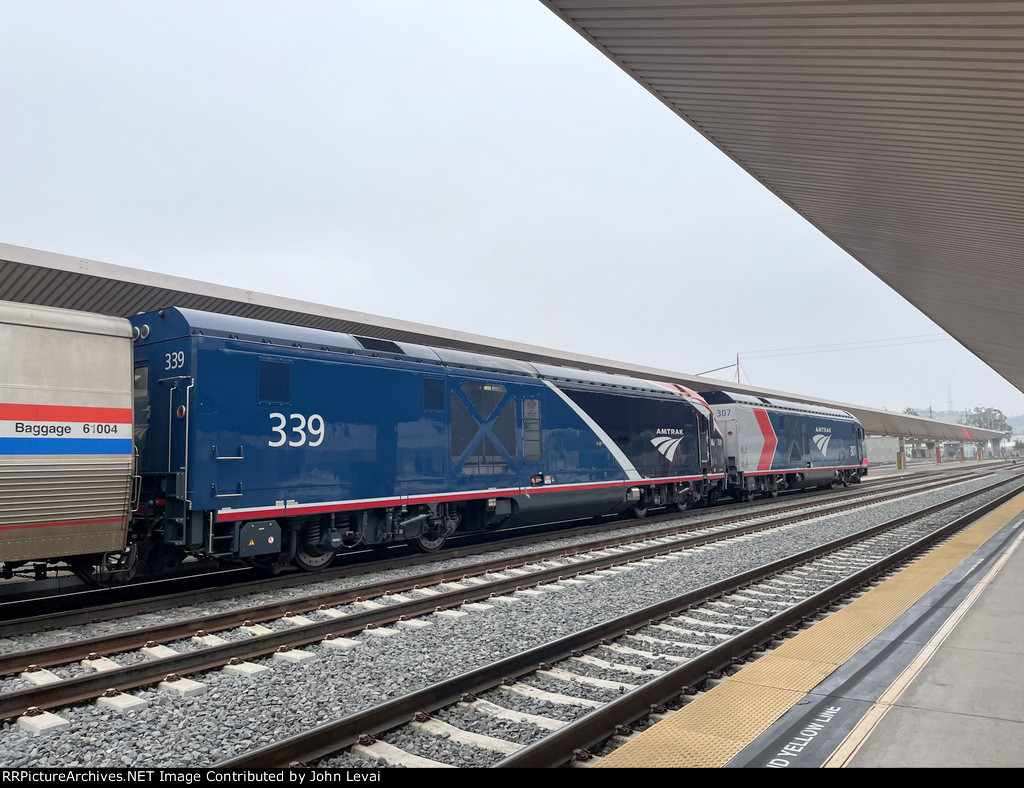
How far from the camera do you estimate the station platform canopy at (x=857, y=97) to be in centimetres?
579

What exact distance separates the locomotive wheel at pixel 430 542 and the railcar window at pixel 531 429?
2.42m

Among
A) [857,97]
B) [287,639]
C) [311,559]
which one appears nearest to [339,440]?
[311,559]

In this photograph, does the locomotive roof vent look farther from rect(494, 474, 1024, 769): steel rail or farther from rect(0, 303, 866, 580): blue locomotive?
rect(494, 474, 1024, 769): steel rail

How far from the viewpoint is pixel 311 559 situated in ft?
33.6

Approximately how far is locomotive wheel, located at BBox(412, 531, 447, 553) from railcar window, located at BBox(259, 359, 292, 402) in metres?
3.88

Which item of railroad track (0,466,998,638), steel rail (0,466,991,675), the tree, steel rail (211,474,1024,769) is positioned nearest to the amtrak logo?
steel rail (0,466,991,675)

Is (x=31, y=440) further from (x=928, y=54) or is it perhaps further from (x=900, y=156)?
(x=900, y=156)

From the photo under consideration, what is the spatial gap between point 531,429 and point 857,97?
8397mm

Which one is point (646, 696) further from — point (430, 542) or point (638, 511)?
point (638, 511)

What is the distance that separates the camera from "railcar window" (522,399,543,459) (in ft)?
45.0

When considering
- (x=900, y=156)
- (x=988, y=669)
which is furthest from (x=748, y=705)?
(x=900, y=156)

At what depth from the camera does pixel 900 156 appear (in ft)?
28.2

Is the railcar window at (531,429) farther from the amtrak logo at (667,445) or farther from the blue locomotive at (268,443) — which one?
the amtrak logo at (667,445)

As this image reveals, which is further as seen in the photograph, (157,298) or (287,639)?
(157,298)
